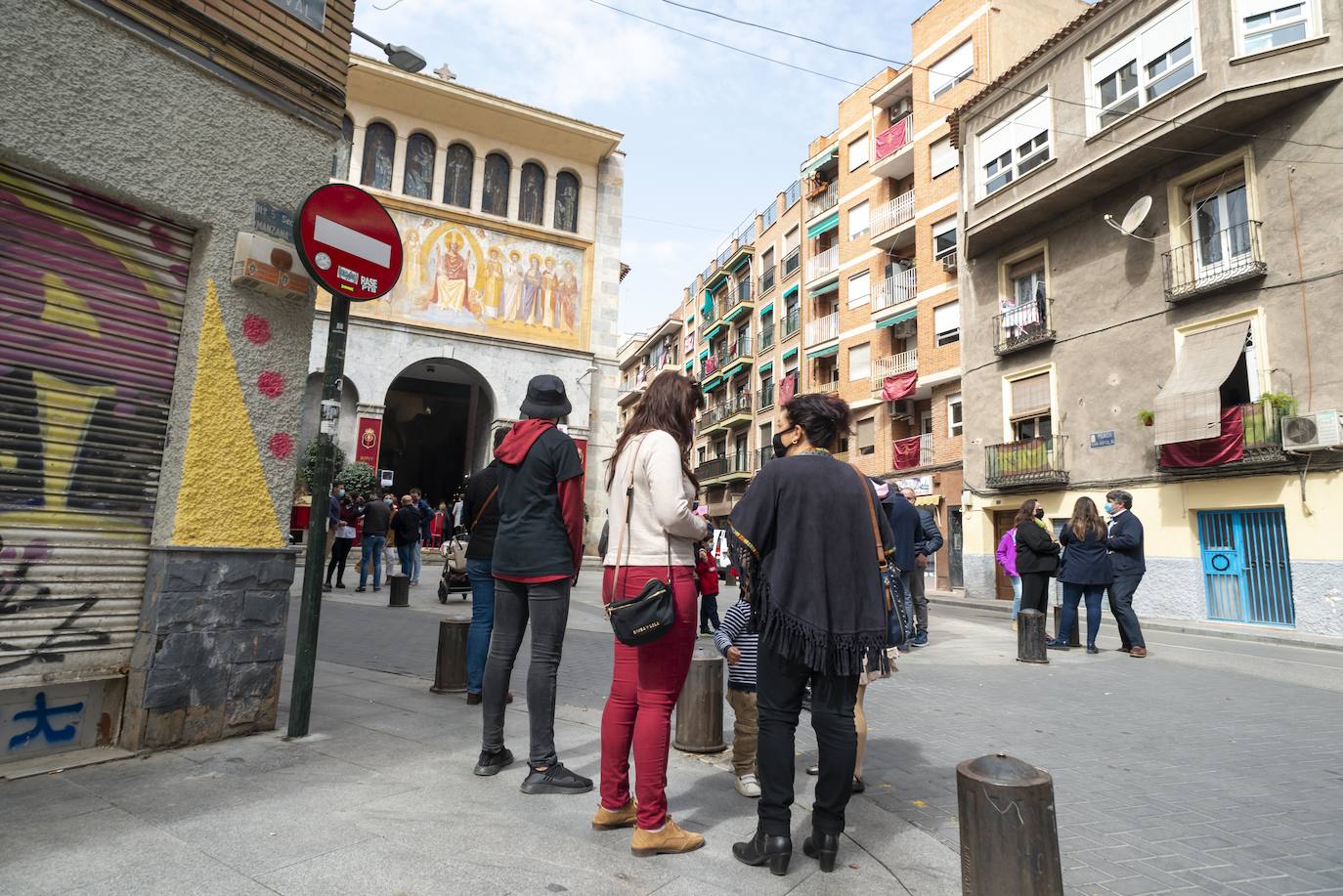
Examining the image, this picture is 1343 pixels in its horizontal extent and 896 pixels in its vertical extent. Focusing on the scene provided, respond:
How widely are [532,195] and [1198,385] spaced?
20.1m

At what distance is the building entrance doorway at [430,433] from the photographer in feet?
107

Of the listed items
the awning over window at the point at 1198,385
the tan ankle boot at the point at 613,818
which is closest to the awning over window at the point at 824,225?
the awning over window at the point at 1198,385

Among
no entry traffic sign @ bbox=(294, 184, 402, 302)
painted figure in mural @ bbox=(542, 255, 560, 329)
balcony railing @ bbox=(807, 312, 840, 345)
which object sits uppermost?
balcony railing @ bbox=(807, 312, 840, 345)

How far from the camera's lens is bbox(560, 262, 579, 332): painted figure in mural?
2731 centimetres

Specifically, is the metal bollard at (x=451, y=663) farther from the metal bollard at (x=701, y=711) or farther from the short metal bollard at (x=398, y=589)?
the short metal bollard at (x=398, y=589)

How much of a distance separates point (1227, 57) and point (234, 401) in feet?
62.0

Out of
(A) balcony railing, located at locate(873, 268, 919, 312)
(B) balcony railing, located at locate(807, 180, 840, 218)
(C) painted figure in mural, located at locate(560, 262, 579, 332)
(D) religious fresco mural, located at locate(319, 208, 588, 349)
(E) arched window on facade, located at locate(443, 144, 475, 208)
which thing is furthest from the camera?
(B) balcony railing, located at locate(807, 180, 840, 218)

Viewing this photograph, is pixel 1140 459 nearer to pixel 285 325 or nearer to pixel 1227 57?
pixel 1227 57

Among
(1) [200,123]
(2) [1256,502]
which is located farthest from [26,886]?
(2) [1256,502]

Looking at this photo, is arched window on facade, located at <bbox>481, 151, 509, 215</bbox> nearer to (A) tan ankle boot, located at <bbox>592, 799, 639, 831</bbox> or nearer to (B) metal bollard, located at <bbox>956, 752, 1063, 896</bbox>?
(A) tan ankle boot, located at <bbox>592, 799, 639, 831</bbox>

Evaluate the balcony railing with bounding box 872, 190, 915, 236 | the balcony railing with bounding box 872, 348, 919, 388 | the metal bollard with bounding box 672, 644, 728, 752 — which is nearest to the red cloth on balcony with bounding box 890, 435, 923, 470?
the balcony railing with bounding box 872, 348, 919, 388

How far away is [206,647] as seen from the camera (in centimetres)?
400

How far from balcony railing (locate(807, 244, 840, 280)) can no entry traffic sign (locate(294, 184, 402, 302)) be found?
3021 centimetres

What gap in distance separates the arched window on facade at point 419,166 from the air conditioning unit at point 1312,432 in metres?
23.4
